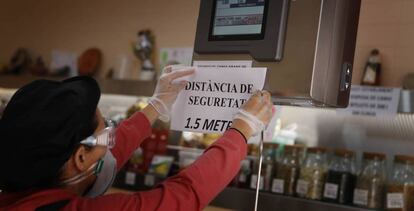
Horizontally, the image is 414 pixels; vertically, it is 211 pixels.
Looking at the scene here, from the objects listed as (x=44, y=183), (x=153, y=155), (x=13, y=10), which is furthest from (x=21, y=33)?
(x=44, y=183)

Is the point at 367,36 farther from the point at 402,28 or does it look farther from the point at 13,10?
the point at 13,10

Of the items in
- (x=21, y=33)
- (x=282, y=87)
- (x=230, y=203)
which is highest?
(x=21, y=33)

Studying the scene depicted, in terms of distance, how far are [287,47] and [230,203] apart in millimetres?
1398

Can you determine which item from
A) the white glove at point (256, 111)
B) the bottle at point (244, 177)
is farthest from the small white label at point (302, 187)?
the white glove at point (256, 111)

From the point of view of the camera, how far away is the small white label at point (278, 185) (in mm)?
2229

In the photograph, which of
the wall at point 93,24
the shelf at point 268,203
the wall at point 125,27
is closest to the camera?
the shelf at point 268,203

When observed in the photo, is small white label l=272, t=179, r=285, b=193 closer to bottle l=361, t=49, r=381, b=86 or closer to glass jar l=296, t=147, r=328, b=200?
glass jar l=296, t=147, r=328, b=200

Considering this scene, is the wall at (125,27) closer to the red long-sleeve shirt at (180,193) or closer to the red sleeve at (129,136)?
the red sleeve at (129,136)

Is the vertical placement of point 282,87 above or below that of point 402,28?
below

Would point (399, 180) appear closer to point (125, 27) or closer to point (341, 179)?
point (341, 179)

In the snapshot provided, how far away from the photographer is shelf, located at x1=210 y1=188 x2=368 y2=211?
75.1 inches

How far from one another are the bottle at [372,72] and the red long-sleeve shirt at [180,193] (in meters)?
1.50

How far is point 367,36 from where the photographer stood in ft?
8.12

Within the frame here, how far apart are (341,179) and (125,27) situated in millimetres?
1959
